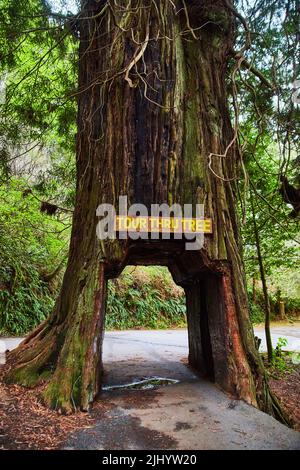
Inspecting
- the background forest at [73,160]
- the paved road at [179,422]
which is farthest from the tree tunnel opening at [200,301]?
the background forest at [73,160]

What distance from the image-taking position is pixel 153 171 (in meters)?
5.30

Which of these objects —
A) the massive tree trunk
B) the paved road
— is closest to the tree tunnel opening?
the massive tree trunk

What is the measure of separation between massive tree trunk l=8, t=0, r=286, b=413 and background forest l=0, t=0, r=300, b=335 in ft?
1.58

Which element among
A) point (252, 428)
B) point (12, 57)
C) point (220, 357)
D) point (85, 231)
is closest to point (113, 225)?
point (85, 231)

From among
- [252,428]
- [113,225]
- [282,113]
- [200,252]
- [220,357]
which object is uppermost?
[282,113]

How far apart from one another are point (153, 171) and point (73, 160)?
685cm

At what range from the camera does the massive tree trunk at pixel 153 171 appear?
497 cm

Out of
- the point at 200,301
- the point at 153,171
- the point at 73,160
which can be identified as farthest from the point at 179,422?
the point at 73,160

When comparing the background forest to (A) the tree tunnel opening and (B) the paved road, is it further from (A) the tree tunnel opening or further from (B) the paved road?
(B) the paved road

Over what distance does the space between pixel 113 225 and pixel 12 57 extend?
4.61 meters

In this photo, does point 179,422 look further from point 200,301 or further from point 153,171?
point 153,171

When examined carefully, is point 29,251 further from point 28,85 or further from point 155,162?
point 155,162

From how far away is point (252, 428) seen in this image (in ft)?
13.2

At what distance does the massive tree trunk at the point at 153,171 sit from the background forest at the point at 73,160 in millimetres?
482
